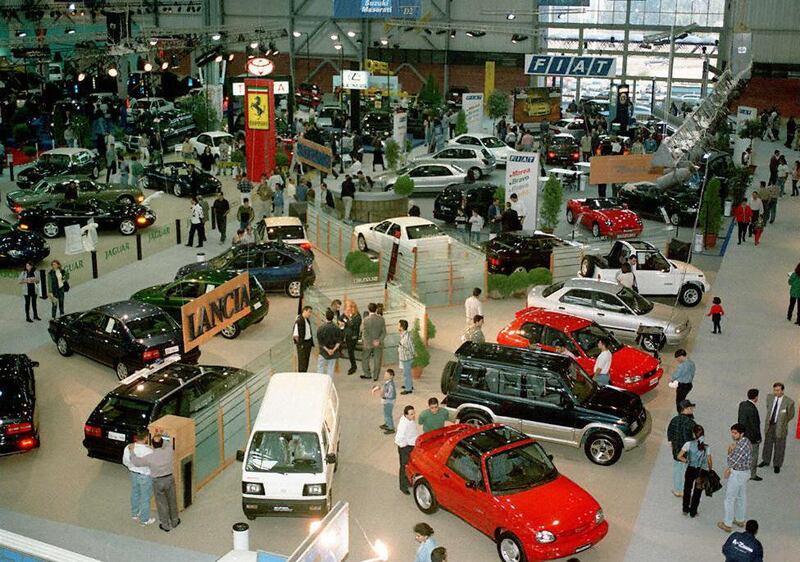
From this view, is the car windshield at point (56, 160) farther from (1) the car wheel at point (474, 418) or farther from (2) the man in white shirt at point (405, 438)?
(2) the man in white shirt at point (405, 438)

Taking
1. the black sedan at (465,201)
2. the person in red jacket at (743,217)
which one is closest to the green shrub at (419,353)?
the black sedan at (465,201)

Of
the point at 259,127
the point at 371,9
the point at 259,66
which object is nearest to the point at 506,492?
the point at 259,127

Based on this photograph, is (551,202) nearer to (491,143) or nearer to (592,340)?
(592,340)

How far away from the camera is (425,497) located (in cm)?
1270

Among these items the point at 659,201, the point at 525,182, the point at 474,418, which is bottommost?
the point at 474,418

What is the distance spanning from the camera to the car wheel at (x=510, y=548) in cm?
1125

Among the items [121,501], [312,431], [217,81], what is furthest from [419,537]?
[217,81]

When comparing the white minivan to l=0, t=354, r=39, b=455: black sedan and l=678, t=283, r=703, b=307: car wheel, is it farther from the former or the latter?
l=678, t=283, r=703, b=307: car wheel

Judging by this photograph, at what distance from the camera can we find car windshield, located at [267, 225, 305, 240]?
80.6ft

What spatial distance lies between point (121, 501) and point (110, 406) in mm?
1605

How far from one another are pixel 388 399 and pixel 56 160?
2300 cm

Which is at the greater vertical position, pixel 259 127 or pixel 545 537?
pixel 259 127

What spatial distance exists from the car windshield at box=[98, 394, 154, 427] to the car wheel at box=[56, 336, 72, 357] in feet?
14.9

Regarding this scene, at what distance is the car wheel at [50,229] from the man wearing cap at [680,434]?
65.7 ft
